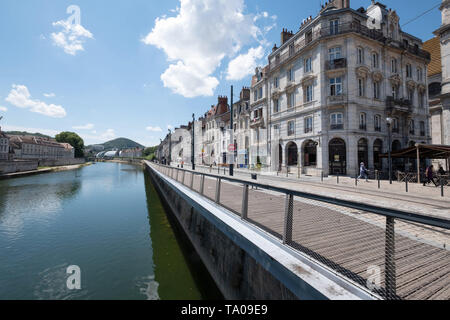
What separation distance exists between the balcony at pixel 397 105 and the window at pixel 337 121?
621 centimetres

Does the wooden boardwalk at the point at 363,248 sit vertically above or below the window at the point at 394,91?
below

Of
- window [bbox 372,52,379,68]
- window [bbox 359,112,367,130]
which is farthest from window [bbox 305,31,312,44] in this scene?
window [bbox 359,112,367,130]

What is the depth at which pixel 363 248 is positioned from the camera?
319 cm

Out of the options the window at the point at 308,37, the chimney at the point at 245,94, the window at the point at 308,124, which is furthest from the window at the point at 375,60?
the chimney at the point at 245,94

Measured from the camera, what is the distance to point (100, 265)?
25.1 feet

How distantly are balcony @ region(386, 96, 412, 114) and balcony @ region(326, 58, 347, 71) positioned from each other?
6.76 meters

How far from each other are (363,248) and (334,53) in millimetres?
23813

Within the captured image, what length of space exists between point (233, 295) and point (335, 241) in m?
2.80

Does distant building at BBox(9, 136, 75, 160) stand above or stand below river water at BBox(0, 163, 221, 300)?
above

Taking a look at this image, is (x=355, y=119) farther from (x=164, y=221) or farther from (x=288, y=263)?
(x=288, y=263)

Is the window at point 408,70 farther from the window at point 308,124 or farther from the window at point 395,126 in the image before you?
the window at point 308,124

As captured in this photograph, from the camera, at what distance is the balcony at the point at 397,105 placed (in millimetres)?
22000

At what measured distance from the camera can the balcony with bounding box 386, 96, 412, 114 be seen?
22.0 metres

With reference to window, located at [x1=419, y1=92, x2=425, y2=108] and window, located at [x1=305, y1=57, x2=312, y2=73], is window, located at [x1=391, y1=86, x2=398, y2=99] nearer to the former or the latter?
window, located at [x1=419, y1=92, x2=425, y2=108]
